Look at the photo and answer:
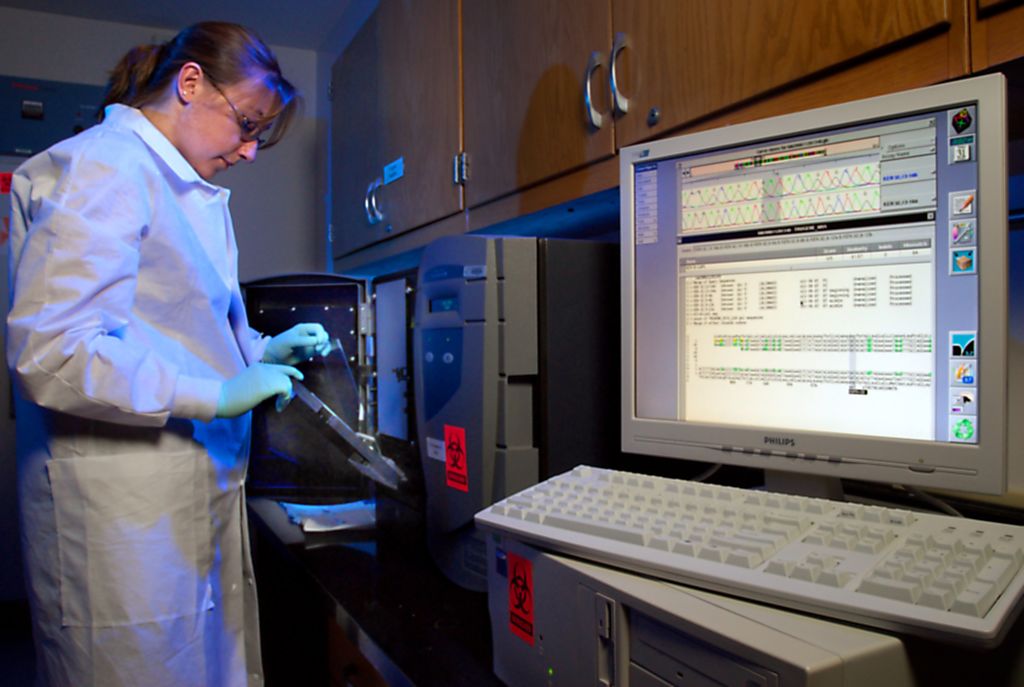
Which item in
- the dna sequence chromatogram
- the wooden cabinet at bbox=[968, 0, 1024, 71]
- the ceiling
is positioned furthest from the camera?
the ceiling

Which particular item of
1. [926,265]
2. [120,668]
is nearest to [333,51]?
[120,668]

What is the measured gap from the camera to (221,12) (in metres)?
2.50

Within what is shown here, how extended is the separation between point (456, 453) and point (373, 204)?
118 centimetres

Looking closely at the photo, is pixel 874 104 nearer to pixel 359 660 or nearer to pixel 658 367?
pixel 658 367

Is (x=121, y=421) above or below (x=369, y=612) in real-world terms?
above

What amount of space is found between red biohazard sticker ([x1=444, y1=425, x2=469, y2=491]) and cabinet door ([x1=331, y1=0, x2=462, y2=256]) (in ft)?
2.30

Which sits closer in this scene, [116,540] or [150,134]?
[116,540]

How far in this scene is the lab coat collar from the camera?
1130 mm

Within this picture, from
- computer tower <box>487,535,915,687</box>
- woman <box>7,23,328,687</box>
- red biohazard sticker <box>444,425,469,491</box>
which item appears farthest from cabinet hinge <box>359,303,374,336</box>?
computer tower <box>487,535,915,687</box>

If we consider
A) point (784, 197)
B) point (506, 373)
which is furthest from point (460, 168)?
point (784, 197)

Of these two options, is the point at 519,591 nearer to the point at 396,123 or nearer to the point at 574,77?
the point at 574,77

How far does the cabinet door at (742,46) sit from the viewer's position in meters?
0.63

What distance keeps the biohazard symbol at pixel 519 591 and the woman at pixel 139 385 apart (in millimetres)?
643

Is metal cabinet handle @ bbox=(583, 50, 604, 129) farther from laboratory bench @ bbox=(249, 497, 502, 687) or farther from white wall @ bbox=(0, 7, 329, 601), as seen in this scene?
white wall @ bbox=(0, 7, 329, 601)
